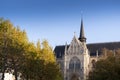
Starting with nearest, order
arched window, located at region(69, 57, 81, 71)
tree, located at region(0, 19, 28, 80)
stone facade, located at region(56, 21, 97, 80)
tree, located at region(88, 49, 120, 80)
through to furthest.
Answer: tree, located at region(0, 19, 28, 80) < tree, located at region(88, 49, 120, 80) < stone facade, located at region(56, 21, 97, 80) < arched window, located at region(69, 57, 81, 71)

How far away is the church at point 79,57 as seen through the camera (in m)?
85.2

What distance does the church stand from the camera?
8519 cm

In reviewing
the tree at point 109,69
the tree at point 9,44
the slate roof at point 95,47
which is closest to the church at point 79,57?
the slate roof at point 95,47

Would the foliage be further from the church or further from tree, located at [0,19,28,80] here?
the church

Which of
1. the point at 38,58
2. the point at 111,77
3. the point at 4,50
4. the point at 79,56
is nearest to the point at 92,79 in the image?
the point at 111,77

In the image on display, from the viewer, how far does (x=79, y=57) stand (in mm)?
86312

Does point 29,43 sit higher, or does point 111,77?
point 29,43

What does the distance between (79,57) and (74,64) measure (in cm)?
254

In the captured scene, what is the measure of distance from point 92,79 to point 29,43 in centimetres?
1299

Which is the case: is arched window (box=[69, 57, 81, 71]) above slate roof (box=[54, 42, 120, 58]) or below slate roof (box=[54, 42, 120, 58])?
below

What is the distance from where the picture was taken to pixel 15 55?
41688mm

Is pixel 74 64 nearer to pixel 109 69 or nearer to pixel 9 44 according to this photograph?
pixel 109 69

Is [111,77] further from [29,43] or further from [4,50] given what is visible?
[4,50]

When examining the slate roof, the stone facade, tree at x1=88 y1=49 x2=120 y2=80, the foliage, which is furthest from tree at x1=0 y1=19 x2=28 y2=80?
the slate roof
